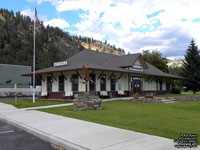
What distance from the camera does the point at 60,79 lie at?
2362cm

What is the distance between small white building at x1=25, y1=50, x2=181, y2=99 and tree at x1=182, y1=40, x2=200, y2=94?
35.1 ft

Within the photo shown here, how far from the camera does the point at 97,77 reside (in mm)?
22375

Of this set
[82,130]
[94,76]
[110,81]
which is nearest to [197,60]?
[110,81]

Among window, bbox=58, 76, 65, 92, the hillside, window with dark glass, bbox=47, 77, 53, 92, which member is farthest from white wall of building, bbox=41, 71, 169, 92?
the hillside

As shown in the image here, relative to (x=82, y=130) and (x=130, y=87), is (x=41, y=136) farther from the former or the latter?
(x=130, y=87)

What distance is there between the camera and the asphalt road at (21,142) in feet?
19.8

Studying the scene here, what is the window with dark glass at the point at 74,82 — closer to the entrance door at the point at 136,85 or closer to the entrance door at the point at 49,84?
the entrance door at the point at 49,84

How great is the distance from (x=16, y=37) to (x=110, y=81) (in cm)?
11230

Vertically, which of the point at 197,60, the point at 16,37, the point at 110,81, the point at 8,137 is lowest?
the point at 8,137

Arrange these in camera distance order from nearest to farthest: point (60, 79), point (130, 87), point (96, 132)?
point (96, 132)
point (60, 79)
point (130, 87)

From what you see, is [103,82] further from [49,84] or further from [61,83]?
[49,84]

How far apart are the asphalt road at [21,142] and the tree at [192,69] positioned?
36.9 meters

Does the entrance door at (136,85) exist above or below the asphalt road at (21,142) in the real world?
above

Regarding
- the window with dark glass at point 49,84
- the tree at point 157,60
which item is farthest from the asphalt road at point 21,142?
the tree at point 157,60
